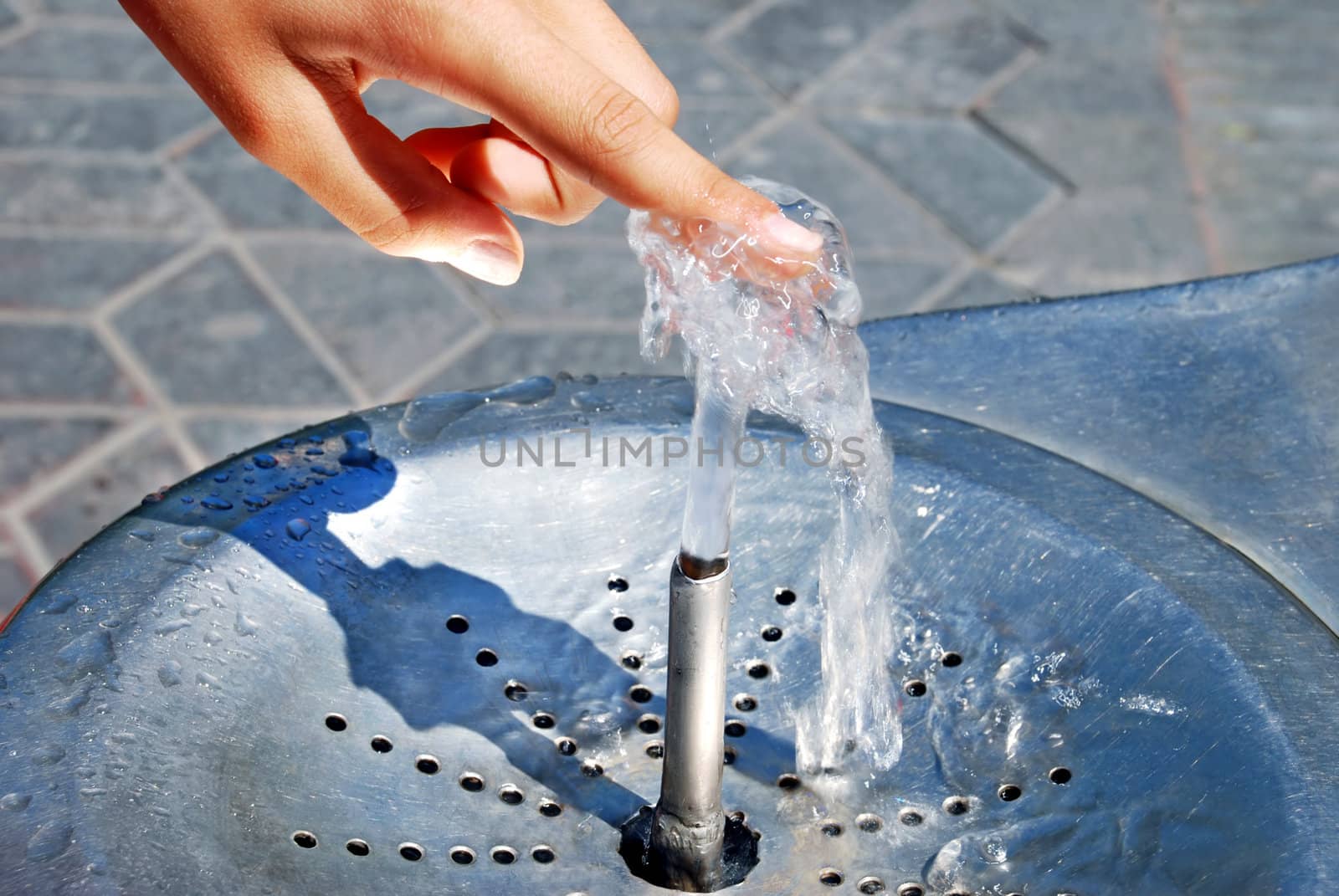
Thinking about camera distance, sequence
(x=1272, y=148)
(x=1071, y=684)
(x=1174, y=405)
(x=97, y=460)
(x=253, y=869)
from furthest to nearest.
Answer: (x=1272, y=148) → (x=97, y=460) → (x=1174, y=405) → (x=1071, y=684) → (x=253, y=869)

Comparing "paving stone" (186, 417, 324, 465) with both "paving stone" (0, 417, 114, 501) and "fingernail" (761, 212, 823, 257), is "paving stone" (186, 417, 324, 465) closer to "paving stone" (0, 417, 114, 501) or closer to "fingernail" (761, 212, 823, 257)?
"paving stone" (0, 417, 114, 501)

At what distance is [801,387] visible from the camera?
2.40 feet

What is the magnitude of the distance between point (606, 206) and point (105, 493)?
970 millimetres

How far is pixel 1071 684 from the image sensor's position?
0.81 metres

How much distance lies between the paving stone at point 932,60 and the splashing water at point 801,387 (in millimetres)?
1930

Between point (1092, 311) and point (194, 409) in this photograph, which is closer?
point (1092, 311)

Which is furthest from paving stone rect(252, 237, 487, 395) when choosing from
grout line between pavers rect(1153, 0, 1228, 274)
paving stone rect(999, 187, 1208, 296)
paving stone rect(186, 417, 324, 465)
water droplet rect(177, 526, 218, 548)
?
water droplet rect(177, 526, 218, 548)

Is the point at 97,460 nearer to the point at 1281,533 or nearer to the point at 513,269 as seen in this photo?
the point at 513,269

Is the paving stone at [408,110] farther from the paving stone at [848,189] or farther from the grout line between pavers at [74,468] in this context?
the grout line between pavers at [74,468]

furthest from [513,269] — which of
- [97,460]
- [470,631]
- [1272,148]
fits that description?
[1272,148]

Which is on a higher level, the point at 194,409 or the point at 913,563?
the point at 194,409

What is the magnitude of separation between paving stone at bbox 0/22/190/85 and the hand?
79.8 inches

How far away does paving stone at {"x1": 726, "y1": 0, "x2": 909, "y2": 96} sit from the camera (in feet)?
8.89

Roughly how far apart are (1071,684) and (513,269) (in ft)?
1.26
